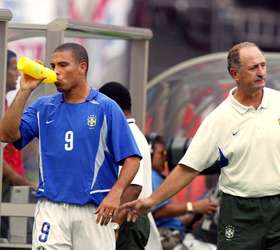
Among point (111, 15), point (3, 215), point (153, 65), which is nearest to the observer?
point (3, 215)

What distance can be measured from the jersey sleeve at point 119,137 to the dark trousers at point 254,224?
2.48 feet

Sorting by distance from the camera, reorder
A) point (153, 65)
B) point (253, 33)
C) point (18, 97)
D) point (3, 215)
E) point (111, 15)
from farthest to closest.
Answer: point (253, 33) → point (153, 65) → point (111, 15) → point (3, 215) → point (18, 97)

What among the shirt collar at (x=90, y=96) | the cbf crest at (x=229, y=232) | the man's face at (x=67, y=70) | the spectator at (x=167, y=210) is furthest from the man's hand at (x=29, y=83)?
the spectator at (x=167, y=210)

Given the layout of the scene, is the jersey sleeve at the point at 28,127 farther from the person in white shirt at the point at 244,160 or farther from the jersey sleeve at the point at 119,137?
the person in white shirt at the point at 244,160

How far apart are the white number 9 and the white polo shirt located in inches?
32.0

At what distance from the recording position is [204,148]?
10.2 meters

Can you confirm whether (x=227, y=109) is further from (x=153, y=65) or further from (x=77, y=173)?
(x=153, y=65)

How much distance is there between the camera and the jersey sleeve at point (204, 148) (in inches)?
402

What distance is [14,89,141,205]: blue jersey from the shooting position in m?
9.98

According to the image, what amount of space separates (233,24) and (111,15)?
8.95 metres

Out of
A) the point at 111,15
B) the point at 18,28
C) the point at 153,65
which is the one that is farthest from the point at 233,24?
the point at 18,28

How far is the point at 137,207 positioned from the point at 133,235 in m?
0.99

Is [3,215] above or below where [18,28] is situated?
below

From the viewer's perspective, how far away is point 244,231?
1012cm
